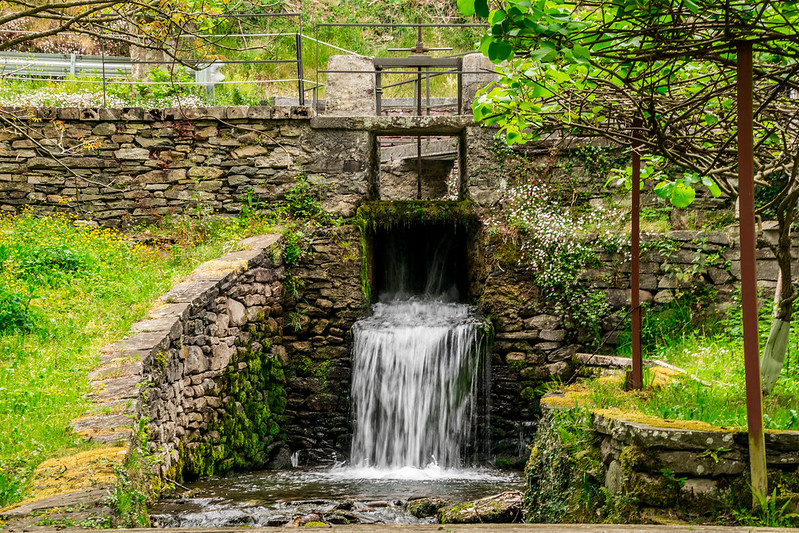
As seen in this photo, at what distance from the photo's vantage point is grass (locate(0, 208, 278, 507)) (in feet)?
14.9

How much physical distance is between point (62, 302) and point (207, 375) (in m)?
1.51

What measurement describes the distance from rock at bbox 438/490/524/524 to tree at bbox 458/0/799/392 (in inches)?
75.3

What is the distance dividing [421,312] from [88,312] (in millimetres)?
4065

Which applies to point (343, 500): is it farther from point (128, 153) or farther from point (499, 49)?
point (128, 153)

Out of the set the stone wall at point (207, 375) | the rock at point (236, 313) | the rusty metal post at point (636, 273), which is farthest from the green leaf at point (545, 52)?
the rock at point (236, 313)

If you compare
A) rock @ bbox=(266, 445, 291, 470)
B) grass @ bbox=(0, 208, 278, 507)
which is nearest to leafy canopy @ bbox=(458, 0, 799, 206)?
grass @ bbox=(0, 208, 278, 507)

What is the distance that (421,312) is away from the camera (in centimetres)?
933

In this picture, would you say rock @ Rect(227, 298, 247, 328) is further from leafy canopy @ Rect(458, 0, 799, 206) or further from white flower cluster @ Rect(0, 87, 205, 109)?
leafy canopy @ Rect(458, 0, 799, 206)

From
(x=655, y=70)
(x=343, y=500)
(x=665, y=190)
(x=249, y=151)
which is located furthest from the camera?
(x=249, y=151)

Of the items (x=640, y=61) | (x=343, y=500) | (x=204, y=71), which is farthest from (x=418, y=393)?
(x=204, y=71)

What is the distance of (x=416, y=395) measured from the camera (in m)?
8.19

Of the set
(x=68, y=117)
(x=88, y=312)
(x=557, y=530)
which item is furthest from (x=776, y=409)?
(x=68, y=117)

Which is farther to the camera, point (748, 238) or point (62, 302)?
point (62, 302)

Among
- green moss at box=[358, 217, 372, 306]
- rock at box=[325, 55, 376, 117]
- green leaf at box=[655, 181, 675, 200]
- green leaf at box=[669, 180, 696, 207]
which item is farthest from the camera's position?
rock at box=[325, 55, 376, 117]
